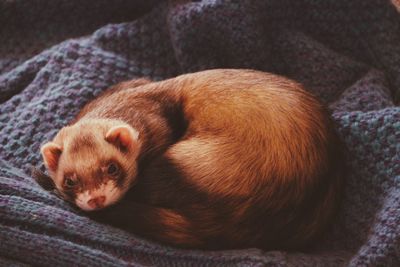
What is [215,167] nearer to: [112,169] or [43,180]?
[112,169]

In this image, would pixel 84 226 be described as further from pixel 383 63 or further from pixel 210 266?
pixel 383 63

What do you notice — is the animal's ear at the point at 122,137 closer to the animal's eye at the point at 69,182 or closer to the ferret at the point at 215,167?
the ferret at the point at 215,167

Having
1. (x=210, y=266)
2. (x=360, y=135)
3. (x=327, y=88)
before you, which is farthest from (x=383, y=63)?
(x=210, y=266)

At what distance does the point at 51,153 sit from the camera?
1359 mm

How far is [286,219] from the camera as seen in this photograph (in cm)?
123

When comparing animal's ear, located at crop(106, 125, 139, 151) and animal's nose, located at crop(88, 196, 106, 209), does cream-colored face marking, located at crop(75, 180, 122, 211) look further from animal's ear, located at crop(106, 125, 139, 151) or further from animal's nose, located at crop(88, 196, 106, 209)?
animal's ear, located at crop(106, 125, 139, 151)

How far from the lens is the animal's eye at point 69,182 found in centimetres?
132

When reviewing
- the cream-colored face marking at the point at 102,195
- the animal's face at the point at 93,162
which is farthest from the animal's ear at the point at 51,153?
the cream-colored face marking at the point at 102,195

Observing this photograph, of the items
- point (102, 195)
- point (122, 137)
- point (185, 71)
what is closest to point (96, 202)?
point (102, 195)

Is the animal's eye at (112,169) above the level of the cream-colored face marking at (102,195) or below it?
above

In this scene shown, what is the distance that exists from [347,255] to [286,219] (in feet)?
0.64

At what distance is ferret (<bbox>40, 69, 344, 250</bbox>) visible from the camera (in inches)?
48.3

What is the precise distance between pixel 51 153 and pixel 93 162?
4.5 inches

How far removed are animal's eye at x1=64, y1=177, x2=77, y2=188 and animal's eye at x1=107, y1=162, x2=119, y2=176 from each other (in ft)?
0.26
